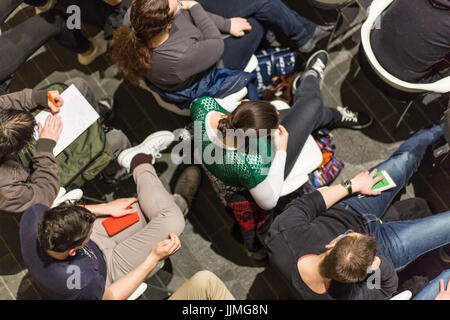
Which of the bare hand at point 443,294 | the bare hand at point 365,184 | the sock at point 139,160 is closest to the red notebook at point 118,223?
the sock at point 139,160

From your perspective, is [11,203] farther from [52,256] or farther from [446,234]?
[446,234]

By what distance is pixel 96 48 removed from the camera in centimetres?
350

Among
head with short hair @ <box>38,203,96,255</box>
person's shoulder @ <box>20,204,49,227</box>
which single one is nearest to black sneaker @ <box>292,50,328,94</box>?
head with short hair @ <box>38,203,96,255</box>

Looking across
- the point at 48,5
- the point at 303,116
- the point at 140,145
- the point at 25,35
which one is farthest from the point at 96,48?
the point at 303,116

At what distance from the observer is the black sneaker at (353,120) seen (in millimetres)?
3266

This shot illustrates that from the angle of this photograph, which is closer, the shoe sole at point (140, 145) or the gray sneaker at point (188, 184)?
the shoe sole at point (140, 145)

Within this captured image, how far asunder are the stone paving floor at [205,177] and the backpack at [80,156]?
0.66 metres

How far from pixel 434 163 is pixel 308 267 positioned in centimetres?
156

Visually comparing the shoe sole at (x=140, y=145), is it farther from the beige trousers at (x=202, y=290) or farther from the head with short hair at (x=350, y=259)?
the head with short hair at (x=350, y=259)

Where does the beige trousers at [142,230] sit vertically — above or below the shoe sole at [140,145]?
below

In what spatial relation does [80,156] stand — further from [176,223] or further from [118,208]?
[176,223]

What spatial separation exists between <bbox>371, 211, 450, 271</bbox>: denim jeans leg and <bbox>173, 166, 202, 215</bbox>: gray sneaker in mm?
1358

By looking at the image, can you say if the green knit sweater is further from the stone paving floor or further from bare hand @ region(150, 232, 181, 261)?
the stone paving floor
